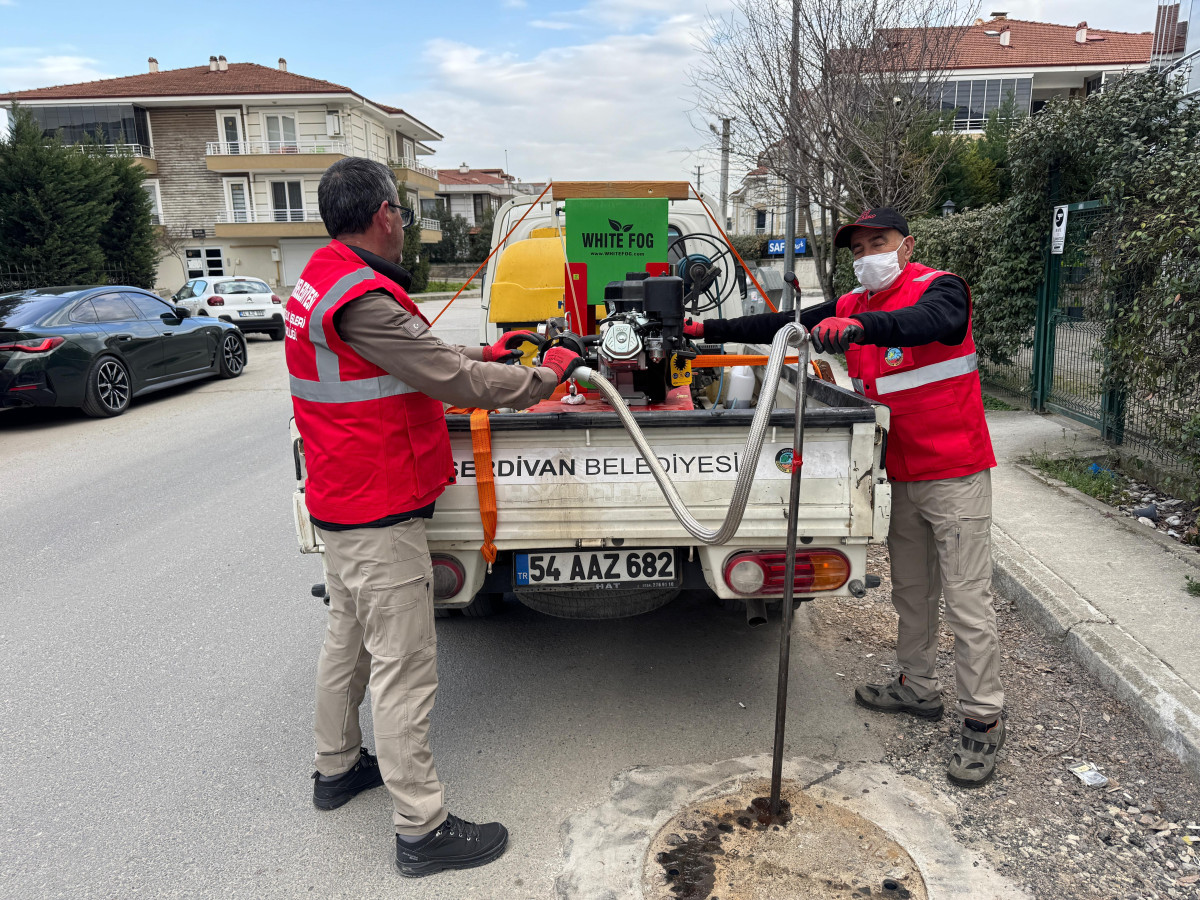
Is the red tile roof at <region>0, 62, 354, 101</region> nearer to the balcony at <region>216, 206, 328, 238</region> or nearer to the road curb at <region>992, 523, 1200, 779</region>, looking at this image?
the balcony at <region>216, 206, 328, 238</region>

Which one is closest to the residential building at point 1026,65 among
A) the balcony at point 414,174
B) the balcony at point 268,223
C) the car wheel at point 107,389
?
the balcony at point 414,174

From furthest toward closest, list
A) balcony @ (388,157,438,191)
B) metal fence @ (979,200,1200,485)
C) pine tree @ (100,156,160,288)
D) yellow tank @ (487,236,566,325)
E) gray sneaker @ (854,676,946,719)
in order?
1. balcony @ (388,157,438,191)
2. pine tree @ (100,156,160,288)
3. metal fence @ (979,200,1200,485)
4. yellow tank @ (487,236,566,325)
5. gray sneaker @ (854,676,946,719)

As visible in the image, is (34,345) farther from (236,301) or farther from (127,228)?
(127,228)

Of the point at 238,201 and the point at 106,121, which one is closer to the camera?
the point at 106,121

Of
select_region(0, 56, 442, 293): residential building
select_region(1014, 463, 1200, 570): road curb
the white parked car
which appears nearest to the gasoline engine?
select_region(1014, 463, 1200, 570): road curb

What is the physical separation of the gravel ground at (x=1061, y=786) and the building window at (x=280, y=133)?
45.8 metres

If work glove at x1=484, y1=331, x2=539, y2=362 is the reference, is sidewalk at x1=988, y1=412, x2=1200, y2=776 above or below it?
below

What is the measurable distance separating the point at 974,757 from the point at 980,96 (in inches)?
1926

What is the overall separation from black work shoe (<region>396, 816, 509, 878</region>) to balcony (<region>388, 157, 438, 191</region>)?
156ft

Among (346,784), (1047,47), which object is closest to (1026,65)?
(1047,47)

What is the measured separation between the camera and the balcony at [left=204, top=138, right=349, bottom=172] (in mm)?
43094

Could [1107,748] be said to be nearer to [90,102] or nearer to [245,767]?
[245,767]

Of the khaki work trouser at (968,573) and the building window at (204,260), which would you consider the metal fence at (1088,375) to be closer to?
the khaki work trouser at (968,573)

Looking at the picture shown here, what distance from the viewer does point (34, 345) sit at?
9961mm
